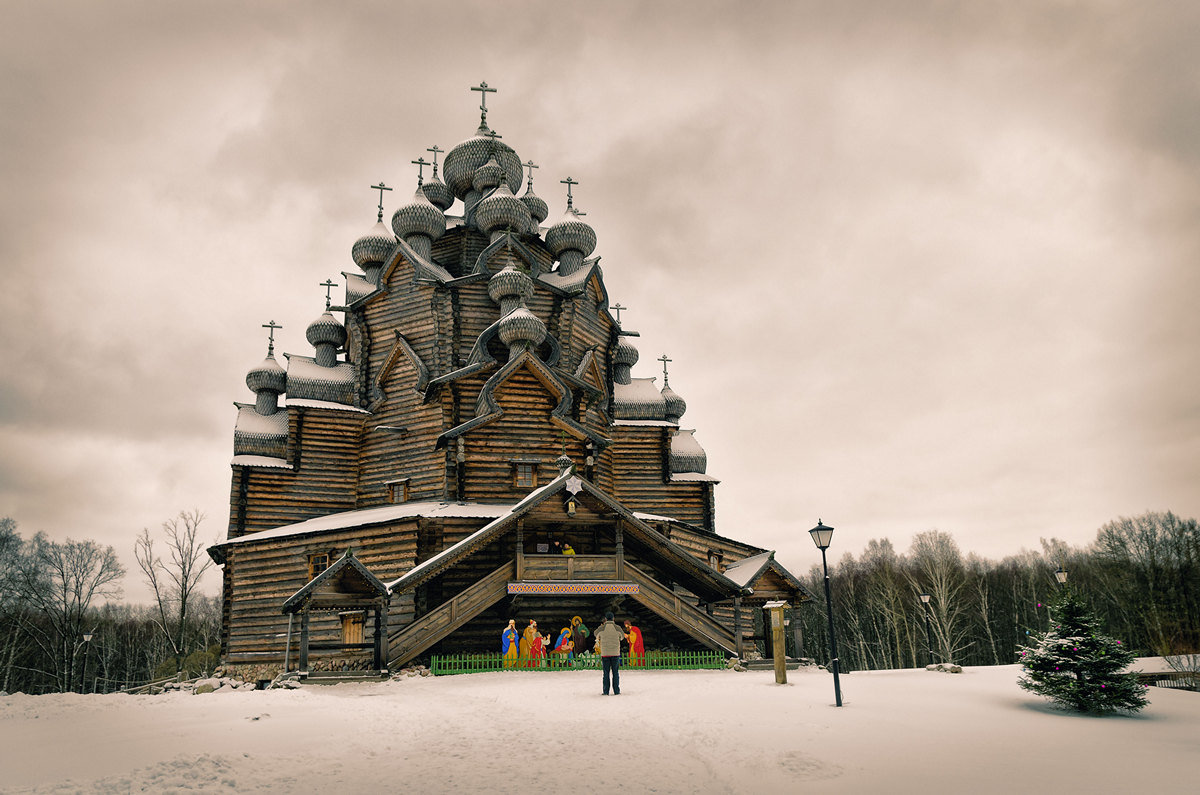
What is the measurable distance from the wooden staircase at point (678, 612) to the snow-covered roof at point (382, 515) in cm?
504

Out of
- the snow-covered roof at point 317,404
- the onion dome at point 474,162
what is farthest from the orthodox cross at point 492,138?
the snow-covered roof at point 317,404

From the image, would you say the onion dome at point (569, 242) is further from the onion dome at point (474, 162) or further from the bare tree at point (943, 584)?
the bare tree at point (943, 584)

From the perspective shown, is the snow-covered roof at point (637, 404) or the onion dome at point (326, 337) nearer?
the onion dome at point (326, 337)

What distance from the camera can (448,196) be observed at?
34.7 meters

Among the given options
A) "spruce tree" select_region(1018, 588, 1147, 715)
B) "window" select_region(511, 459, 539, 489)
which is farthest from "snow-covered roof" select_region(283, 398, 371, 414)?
"spruce tree" select_region(1018, 588, 1147, 715)

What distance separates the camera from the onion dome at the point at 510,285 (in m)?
27.1

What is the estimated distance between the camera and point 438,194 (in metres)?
34.5

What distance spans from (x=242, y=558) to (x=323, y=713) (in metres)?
16.0

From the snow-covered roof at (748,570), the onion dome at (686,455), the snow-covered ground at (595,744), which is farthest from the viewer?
the onion dome at (686,455)

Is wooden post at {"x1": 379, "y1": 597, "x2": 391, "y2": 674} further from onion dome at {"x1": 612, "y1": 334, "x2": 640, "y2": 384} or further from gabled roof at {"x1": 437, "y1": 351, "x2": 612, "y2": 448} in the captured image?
onion dome at {"x1": 612, "y1": 334, "x2": 640, "y2": 384}

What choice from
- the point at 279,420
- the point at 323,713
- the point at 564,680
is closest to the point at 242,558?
the point at 279,420

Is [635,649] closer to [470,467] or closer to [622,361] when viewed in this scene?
[470,467]

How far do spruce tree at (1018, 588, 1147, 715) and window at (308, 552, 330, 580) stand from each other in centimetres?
1932

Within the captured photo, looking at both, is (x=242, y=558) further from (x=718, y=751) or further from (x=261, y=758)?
(x=718, y=751)
